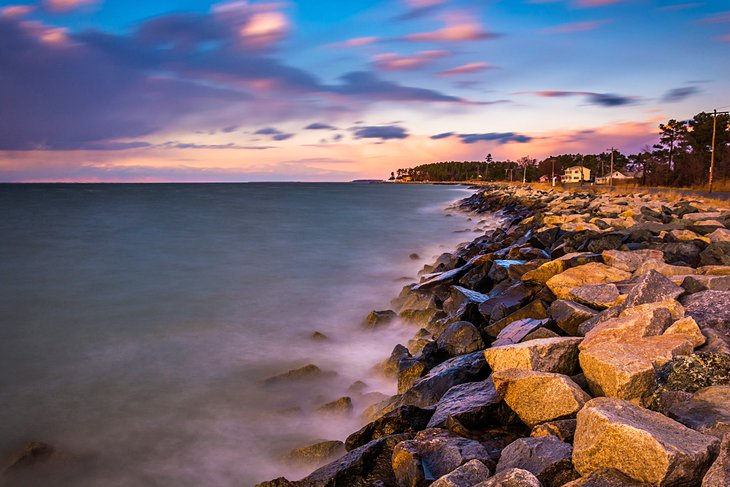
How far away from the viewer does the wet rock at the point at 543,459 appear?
8.66ft

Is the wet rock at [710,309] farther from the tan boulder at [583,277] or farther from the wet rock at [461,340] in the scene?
the wet rock at [461,340]

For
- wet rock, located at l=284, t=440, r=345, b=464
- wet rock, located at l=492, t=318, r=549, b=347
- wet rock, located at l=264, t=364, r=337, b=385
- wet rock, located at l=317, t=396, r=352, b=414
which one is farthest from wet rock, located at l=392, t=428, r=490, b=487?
wet rock, located at l=264, t=364, r=337, b=385

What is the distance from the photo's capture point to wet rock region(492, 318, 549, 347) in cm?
520

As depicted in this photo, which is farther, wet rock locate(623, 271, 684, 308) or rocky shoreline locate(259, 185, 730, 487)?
wet rock locate(623, 271, 684, 308)

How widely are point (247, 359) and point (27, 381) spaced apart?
11.1 ft

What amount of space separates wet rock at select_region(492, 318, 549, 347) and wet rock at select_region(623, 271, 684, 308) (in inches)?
35.9

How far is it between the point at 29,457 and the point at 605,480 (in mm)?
5850

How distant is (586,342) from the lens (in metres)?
3.96

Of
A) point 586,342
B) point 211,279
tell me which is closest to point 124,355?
point 211,279

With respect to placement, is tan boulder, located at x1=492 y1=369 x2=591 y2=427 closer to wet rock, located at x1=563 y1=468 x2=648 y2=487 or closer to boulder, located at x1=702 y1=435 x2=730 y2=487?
wet rock, located at x1=563 y1=468 x2=648 y2=487

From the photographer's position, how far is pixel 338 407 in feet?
19.7

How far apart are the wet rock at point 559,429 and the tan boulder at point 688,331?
1.36m

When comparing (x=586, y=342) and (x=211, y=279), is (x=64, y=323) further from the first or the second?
(x=586, y=342)

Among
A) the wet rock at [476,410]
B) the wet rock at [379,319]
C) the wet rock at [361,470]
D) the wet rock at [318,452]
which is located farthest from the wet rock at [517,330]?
the wet rock at [379,319]
